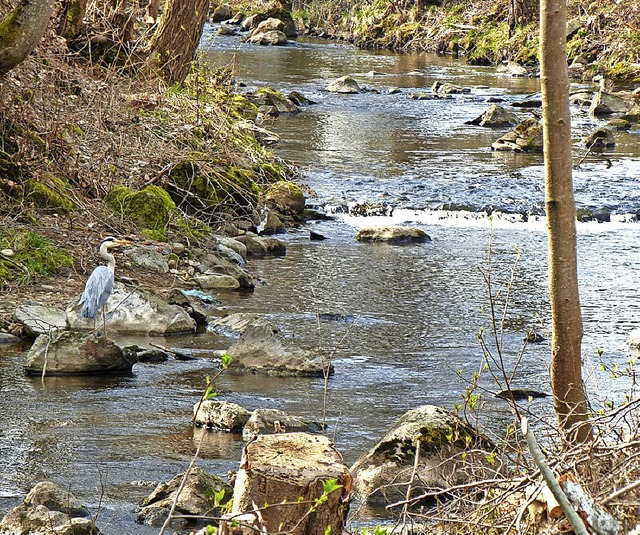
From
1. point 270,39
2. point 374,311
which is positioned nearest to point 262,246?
point 374,311

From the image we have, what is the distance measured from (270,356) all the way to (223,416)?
1.31m

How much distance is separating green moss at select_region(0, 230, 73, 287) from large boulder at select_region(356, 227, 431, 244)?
3917mm

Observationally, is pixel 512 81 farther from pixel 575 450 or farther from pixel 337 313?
pixel 575 450

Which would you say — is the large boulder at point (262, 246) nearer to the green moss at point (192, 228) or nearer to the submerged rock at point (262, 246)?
the submerged rock at point (262, 246)

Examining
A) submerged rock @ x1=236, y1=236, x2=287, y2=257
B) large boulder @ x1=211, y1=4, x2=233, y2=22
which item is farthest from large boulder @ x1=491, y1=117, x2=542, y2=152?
large boulder @ x1=211, y1=4, x2=233, y2=22

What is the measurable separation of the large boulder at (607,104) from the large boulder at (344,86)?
5.45m

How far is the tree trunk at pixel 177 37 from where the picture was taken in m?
14.5

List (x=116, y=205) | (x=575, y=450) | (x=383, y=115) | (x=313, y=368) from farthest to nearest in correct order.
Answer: (x=383, y=115) < (x=116, y=205) < (x=313, y=368) < (x=575, y=450)

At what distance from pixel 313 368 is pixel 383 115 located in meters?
14.1

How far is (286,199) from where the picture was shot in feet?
43.0

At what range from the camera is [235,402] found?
688 cm

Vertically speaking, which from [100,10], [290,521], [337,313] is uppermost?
[100,10]

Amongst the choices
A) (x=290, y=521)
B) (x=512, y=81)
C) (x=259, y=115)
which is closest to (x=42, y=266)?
(x=290, y=521)

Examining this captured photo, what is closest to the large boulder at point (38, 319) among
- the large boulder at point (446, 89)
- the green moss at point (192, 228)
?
the green moss at point (192, 228)
